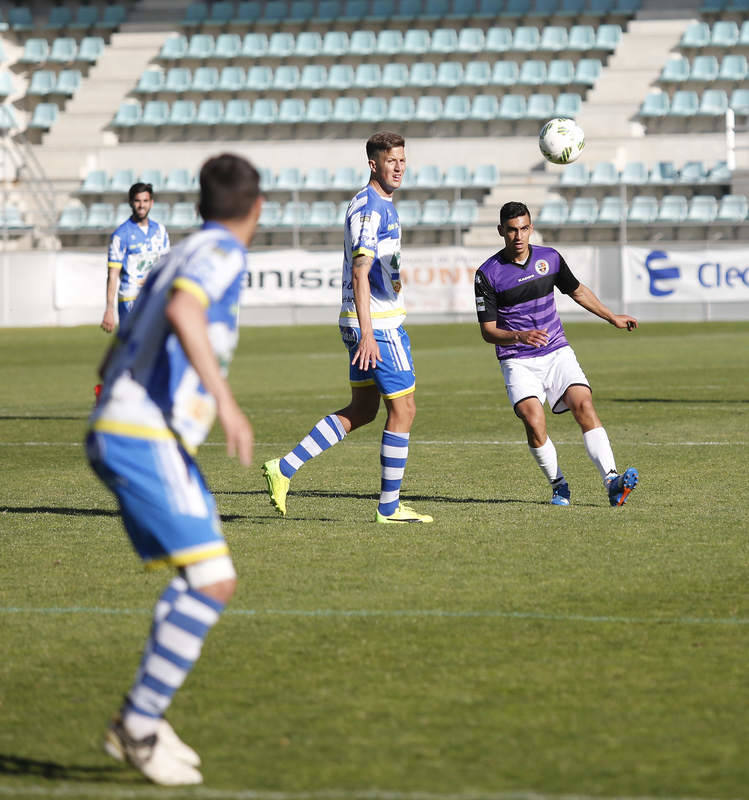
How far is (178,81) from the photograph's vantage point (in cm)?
3772

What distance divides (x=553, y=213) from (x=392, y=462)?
81.8 ft

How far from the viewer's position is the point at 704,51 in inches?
1396

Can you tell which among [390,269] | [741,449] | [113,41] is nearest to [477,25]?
[113,41]

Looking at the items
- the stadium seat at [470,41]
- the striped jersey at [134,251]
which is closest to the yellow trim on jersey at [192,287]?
the striped jersey at [134,251]

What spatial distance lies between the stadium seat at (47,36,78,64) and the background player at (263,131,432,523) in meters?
32.7

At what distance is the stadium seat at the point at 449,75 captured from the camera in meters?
36.0

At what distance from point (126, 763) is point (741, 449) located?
800 centimetres

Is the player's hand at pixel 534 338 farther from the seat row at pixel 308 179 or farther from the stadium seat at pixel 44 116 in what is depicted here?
the stadium seat at pixel 44 116

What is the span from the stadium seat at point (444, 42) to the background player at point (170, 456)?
33.8 meters

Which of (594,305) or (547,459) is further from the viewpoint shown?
(594,305)

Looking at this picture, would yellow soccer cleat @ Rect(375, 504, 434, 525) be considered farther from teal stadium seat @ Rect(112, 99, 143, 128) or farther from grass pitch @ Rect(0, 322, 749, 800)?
teal stadium seat @ Rect(112, 99, 143, 128)

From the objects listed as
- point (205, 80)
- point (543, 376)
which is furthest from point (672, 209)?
point (543, 376)

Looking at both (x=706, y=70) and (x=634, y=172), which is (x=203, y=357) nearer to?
→ (x=634, y=172)

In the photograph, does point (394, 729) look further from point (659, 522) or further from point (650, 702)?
point (659, 522)
